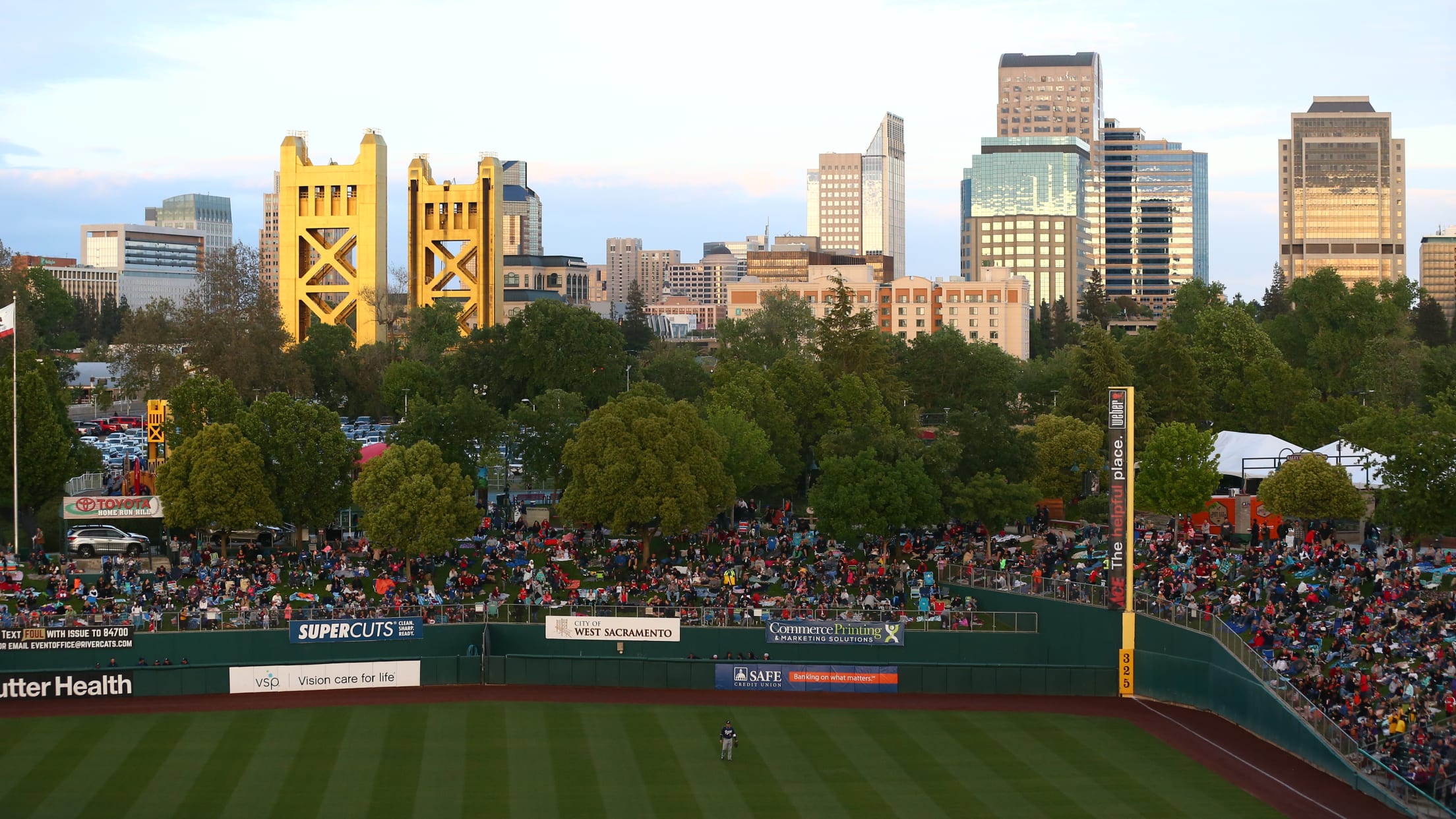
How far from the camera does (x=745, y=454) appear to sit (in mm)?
60000

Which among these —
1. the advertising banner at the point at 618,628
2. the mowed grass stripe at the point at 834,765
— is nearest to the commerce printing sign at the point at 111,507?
the advertising banner at the point at 618,628

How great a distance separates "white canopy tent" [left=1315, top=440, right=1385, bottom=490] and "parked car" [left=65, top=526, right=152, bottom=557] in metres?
42.9

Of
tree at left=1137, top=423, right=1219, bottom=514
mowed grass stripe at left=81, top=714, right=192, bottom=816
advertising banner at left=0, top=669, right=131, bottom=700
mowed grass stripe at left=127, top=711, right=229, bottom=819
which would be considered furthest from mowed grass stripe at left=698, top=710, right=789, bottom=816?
tree at left=1137, top=423, right=1219, bottom=514

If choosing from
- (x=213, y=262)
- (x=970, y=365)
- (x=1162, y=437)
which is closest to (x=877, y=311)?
(x=970, y=365)

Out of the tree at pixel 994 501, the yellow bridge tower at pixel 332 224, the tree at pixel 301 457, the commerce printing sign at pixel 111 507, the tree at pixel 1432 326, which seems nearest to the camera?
the commerce printing sign at pixel 111 507

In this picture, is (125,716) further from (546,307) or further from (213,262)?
(213,262)

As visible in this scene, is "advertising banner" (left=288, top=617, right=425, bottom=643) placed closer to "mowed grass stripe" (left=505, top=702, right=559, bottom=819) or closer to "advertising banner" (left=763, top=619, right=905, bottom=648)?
"mowed grass stripe" (left=505, top=702, right=559, bottom=819)

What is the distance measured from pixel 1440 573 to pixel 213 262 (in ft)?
250

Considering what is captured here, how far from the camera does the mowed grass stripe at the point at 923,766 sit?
109 ft

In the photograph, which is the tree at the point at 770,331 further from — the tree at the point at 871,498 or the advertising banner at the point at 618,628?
the advertising banner at the point at 618,628

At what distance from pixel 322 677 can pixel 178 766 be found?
8258 mm

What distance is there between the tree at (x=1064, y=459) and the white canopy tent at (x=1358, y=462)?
951 cm

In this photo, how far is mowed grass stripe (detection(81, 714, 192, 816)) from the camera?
3275cm

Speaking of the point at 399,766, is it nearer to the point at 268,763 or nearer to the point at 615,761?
the point at 268,763
